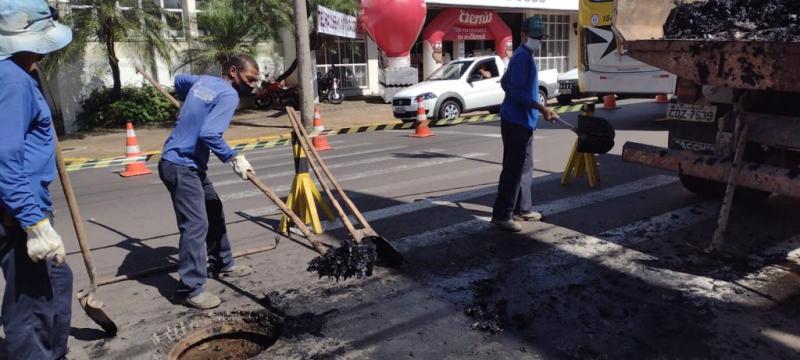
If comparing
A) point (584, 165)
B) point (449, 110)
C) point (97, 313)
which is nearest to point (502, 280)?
point (97, 313)

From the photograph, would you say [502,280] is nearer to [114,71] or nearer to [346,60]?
[114,71]

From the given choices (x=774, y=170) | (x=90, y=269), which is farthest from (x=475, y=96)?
(x=90, y=269)

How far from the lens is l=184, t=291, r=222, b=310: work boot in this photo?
406 cm

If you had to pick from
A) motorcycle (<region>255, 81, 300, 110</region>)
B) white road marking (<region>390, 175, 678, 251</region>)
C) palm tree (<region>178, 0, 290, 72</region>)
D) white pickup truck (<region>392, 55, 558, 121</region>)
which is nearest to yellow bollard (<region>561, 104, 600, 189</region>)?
white road marking (<region>390, 175, 678, 251</region>)

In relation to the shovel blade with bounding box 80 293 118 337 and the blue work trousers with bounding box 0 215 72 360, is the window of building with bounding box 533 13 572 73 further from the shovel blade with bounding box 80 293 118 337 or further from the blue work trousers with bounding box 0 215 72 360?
the blue work trousers with bounding box 0 215 72 360

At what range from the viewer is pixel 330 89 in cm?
2103

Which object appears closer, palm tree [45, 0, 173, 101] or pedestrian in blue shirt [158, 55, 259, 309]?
pedestrian in blue shirt [158, 55, 259, 309]

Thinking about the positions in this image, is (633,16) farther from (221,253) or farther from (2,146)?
(2,146)

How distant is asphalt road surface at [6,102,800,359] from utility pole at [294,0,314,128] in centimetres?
544

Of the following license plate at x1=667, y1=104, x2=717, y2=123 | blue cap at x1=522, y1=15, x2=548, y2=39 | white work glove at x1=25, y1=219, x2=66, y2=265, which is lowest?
white work glove at x1=25, y1=219, x2=66, y2=265

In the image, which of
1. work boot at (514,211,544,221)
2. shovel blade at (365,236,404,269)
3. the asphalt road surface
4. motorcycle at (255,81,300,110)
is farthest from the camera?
motorcycle at (255,81,300,110)

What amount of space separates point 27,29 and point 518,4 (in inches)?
948

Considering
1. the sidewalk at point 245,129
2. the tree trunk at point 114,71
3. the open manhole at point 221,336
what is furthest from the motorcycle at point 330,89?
the open manhole at point 221,336

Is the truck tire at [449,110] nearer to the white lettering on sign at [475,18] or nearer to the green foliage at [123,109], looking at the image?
the green foliage at [123,109]
